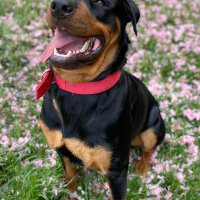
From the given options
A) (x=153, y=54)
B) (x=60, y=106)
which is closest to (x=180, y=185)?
(x=60, y=106)

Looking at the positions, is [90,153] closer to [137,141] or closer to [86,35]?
[86,35]

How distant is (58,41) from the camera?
230 centimetres

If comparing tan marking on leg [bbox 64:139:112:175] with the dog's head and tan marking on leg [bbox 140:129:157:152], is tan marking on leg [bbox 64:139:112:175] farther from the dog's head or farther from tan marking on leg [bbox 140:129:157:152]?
tan marking on leg [bbox 140:129:157:152]

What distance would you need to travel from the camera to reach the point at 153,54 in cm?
523

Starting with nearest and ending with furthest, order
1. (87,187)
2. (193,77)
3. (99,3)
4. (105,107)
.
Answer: (99,3) < (105,107) < (87,187) < (193,77)

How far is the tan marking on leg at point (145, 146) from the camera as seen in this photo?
336cm

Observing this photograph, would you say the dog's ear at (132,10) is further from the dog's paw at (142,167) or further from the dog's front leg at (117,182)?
the dog's paw at (142,167)

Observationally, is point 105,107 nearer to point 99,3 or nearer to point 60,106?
point 60,106

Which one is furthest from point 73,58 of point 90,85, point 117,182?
point 117,182

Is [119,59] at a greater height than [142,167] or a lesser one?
greater

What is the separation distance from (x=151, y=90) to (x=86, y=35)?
2.37 m

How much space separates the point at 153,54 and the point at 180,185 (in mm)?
2693

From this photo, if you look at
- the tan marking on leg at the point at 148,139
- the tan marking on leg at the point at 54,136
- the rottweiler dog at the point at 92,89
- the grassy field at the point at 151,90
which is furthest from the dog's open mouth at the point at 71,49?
the tan marking on leg at the point at 148,139

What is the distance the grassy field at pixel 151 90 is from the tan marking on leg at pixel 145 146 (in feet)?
0.35
